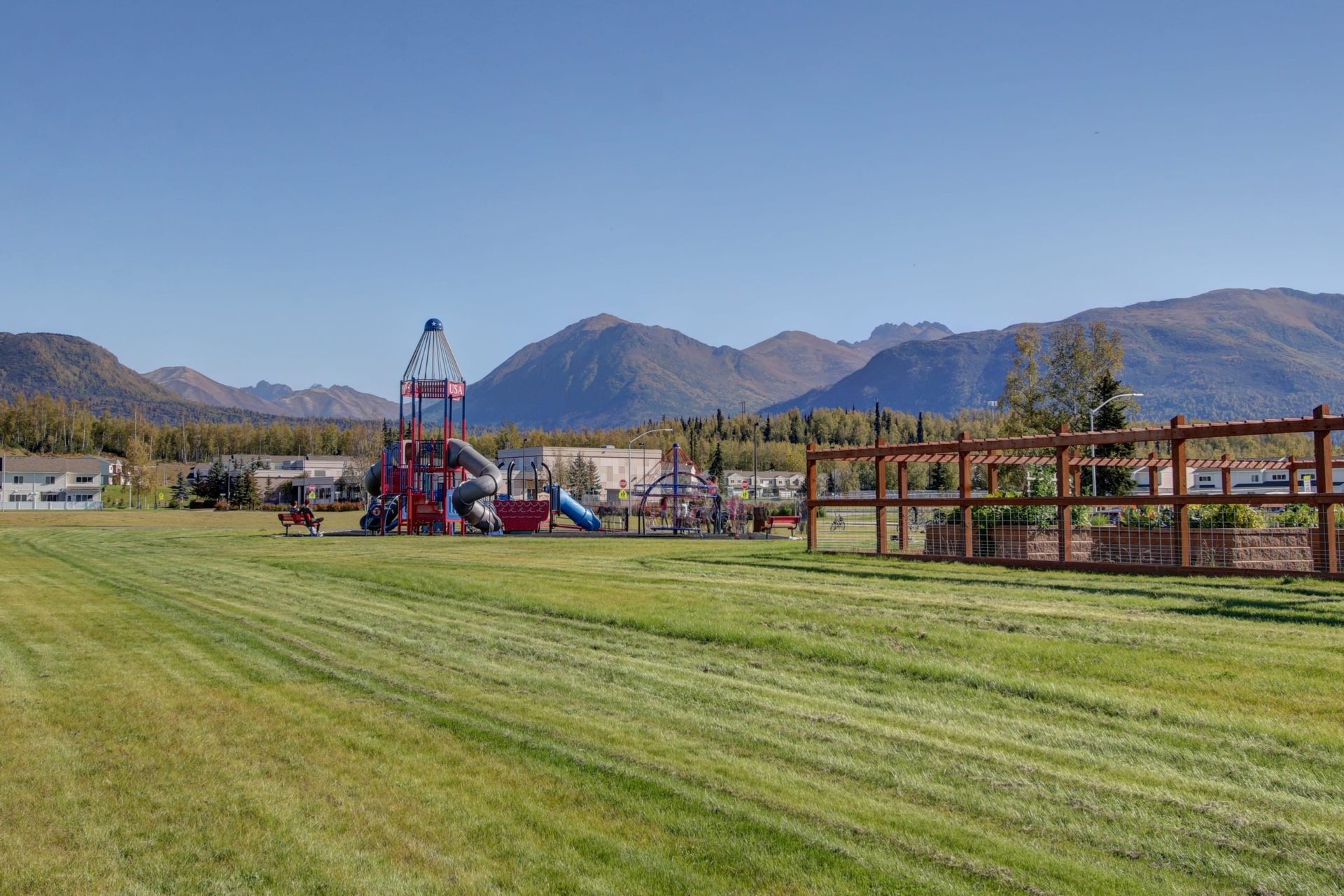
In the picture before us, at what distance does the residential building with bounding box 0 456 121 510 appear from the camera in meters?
122

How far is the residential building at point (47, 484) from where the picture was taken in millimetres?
122188

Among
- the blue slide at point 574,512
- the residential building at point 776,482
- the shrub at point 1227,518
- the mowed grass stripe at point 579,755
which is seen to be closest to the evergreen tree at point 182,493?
the residential building at point 776,482

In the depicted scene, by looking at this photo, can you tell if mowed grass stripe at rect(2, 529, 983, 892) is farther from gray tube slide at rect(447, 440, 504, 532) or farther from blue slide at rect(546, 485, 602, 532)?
blue slide at rect(546, 485, 602, 532)

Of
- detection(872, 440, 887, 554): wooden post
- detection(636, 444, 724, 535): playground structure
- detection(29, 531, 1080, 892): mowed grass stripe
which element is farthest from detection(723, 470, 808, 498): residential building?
detection(29, 531, 1080, 892): mowed grass stripe

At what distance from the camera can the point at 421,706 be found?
854 cm

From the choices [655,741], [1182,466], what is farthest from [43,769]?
[1182,466]

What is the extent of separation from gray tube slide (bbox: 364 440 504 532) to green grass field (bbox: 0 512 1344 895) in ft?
115

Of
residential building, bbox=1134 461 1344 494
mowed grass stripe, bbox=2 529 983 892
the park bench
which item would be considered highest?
residential building, bbox=1134 461 1344 494

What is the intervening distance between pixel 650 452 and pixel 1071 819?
137 meters

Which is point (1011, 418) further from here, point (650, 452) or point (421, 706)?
point (650, 452)

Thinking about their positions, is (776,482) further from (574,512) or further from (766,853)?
(766,853)

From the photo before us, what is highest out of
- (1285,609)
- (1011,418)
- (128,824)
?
(1011,418)

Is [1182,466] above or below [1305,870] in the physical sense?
above

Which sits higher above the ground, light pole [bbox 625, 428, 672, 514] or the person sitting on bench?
light pole [bbox 625, 428, 672, 514]
